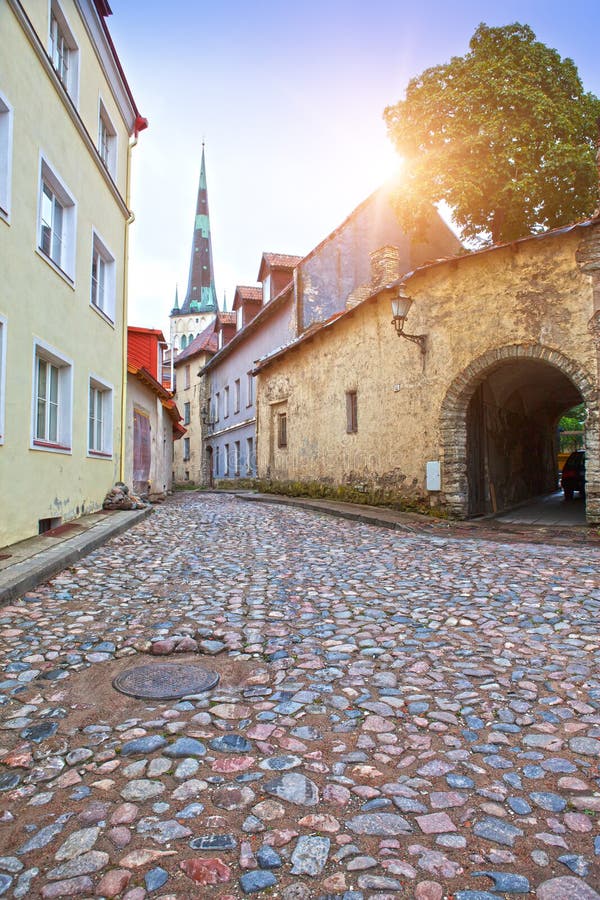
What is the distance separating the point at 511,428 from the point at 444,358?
5061 millimetres

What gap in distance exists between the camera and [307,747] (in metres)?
2.59

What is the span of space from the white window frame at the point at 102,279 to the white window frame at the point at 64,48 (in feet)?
7.04

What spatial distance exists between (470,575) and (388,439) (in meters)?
6.94

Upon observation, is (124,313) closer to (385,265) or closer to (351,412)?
(351,412)

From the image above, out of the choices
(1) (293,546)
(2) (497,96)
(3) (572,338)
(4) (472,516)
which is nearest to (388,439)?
(4) (472,516)

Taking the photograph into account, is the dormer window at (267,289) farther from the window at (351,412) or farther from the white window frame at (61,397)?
the white window frame at (61,397)

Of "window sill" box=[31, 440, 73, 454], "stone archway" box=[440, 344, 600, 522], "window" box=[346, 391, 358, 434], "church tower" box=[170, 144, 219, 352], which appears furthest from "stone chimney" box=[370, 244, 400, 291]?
"church tower" box=[170, 144, 219, 352]

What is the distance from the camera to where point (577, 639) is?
3998mm

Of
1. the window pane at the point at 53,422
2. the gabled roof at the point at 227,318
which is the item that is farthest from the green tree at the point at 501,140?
the window pane at the point at 53,422

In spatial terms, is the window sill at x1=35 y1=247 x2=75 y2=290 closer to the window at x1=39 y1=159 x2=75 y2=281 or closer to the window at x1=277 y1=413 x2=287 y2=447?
the window at x1=39 y1=159 x2=75 y2=281

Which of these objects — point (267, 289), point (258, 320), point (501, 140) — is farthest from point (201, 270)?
point (501, 140)

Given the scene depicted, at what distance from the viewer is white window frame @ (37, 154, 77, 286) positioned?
7.97 m

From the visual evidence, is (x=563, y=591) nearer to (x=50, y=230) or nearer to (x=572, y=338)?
(x=572, y=338)

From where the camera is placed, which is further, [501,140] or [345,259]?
[345,259]
